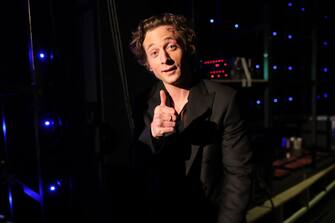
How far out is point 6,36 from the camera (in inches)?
72.8

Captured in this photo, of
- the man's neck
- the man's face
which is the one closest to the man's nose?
the man's face

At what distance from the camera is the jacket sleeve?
1.29 m

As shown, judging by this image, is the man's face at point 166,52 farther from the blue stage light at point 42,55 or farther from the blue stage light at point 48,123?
the blue stage light at point 48,123

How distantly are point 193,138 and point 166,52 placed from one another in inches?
17.1

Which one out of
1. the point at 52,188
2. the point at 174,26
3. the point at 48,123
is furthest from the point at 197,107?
the point at 52,188

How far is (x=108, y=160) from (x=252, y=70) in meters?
1.51

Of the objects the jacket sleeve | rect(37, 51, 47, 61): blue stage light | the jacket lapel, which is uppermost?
rect(37, 51, 47, 61): blue stage light

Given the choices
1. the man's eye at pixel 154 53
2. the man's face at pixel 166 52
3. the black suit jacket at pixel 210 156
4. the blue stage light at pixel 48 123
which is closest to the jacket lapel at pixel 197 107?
the black suit jacket at pixel 210 156

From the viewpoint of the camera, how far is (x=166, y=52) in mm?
1290

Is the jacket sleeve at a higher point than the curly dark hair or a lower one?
lower

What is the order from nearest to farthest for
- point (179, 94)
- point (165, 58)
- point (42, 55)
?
point (165, 58)
point (179, 94)
point (42, 55)

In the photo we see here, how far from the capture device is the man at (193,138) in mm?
1291

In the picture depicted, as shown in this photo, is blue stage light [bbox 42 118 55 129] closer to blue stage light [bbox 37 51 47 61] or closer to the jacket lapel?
blue stage light [bbox 37 51 47 61]

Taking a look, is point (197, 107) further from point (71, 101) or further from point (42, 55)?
point (42, 55)
